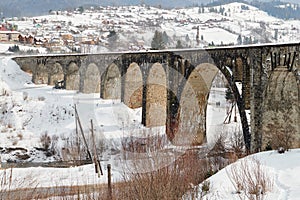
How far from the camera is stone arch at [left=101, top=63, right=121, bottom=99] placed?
29.1 meters

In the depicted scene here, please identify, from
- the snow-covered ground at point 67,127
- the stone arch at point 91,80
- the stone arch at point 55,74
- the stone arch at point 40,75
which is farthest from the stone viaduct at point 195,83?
the stone arch at point 40,75

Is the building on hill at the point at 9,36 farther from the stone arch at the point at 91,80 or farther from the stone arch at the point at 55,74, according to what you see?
the stone arch at the point at 91,80

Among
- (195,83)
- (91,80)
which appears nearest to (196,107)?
(195,83)

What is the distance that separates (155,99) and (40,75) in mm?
17248

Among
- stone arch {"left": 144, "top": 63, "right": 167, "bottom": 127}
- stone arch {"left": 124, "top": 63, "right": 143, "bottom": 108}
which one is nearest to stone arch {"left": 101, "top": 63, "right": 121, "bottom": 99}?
stone arch {"left": 124, "top": 63, "right": 143, "bottom": 108}

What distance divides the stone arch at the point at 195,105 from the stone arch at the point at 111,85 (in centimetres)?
836

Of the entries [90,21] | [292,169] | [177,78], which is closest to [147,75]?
[177,78]

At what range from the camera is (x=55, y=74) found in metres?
37.8

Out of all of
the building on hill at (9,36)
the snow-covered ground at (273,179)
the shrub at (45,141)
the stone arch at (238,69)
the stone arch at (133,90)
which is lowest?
the shrub at (45,141)

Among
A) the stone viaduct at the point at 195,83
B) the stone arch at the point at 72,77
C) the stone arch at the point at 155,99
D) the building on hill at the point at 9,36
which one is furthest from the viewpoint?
the building on hill at the point at 9,36

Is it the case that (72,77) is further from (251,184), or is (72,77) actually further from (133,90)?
(251,184)

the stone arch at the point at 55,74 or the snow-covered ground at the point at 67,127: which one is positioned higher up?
the stone arch at the point at 55,74

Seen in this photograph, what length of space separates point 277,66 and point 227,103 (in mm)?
18062

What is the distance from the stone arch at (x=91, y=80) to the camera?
3161 cm
